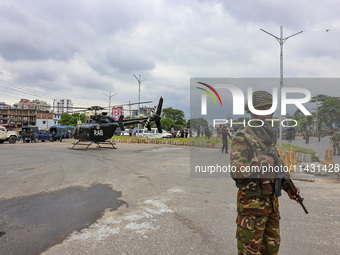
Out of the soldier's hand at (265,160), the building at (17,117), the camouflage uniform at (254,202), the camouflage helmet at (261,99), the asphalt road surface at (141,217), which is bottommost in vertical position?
the asphalt road surface at (141,217)

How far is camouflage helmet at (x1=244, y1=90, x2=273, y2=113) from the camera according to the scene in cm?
234

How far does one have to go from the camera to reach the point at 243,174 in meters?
2.06

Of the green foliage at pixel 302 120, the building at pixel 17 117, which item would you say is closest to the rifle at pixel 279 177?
the green foliage at pixel 302 120

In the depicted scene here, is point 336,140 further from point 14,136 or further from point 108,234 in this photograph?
point 14,136

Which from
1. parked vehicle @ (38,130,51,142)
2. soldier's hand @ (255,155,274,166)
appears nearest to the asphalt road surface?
soldier's hand @ (255,155,274,166)

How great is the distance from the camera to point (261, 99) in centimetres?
237

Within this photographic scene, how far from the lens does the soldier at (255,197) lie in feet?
6.72

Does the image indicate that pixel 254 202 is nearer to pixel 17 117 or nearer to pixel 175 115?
pixel 175 115

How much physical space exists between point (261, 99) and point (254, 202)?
41.9 inches

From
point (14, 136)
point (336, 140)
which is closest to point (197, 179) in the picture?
point (336, 140)

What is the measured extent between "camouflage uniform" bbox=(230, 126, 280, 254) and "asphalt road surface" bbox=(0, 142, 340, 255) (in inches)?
36.3

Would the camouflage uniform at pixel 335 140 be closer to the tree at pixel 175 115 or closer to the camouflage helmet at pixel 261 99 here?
the camouflage helmet at pixel 261 99

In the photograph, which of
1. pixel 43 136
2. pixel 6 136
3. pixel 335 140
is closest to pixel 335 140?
pixel 335 140

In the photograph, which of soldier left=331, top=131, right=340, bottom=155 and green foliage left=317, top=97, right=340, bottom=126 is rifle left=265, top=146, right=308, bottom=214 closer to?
green foliage left=317, top=97, right=340, bottom=126
